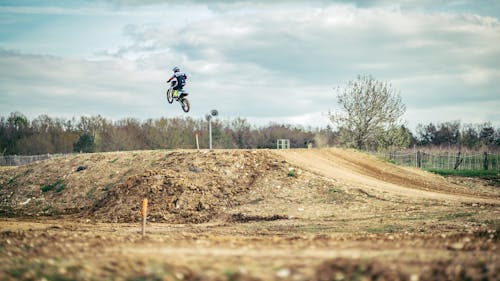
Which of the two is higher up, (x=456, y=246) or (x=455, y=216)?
(x=456, y=246)

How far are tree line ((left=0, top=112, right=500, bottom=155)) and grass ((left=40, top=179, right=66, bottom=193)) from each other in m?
45.5

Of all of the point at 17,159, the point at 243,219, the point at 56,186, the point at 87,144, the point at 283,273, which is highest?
the point at 87,144

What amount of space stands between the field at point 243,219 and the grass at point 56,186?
0.11m

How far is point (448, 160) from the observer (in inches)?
2008

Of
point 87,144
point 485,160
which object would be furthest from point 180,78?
point 87,144

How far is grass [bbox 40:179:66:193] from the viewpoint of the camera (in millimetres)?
31609

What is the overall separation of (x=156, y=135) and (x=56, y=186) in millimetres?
53125

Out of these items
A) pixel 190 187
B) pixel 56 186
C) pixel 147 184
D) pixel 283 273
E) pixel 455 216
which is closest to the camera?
pixel 283 273

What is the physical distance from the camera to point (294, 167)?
96.3ft

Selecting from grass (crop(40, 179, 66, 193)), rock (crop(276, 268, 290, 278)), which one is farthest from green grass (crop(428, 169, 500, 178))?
rock (crop(276, 268, 290, 278))

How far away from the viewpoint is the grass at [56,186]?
31609mm

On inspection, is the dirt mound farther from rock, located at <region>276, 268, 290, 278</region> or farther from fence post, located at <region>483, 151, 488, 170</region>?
fence post, located at <region>483, 151, 488, 170</region>

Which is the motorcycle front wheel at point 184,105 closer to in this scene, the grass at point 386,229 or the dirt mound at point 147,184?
the dirt mound at point 147,184

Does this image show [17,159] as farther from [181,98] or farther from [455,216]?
[455,216]
